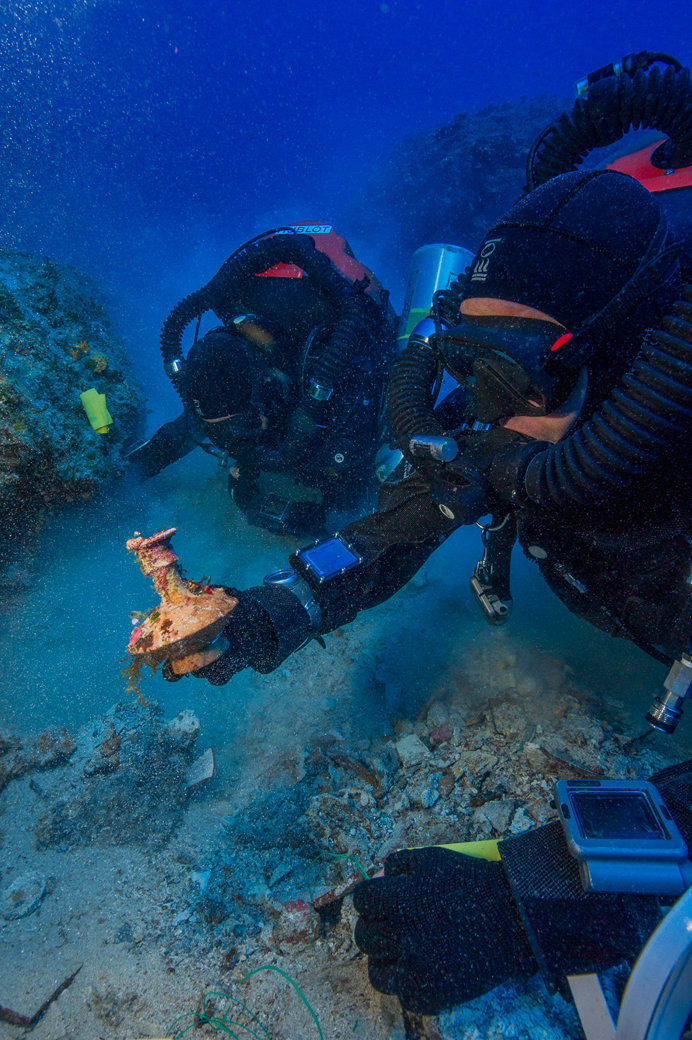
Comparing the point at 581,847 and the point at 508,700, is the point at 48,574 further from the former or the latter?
the point at 581,847

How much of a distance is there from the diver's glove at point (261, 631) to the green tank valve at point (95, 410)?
3.61m

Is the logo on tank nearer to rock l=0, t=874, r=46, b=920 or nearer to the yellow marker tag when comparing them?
the yellow marker tag

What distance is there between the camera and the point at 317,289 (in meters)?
4.29

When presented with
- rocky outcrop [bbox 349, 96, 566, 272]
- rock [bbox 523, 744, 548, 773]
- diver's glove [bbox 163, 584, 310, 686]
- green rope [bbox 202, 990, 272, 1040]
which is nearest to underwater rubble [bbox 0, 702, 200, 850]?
green rope [bbox 202, 990, 272, 1040]

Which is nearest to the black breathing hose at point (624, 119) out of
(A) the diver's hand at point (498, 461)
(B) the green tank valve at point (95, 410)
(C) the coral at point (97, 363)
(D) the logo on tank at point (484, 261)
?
(D) the logo on tank at point (484, 261)

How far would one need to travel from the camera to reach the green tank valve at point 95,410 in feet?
15.5

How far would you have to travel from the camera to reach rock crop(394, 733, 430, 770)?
2.56m

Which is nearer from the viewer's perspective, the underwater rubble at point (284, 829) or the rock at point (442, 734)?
the underwater rubble at point (284, 829)

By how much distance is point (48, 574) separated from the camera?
14.1 ft

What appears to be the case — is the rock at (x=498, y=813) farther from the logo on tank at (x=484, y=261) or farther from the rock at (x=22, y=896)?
the logo on tank at (x=484, y=261)

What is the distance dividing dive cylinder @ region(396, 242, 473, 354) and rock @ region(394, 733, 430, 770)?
148 inches

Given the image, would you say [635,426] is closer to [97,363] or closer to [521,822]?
[521,822]

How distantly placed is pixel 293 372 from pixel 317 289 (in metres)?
0.76

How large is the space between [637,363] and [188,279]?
13221 mm
